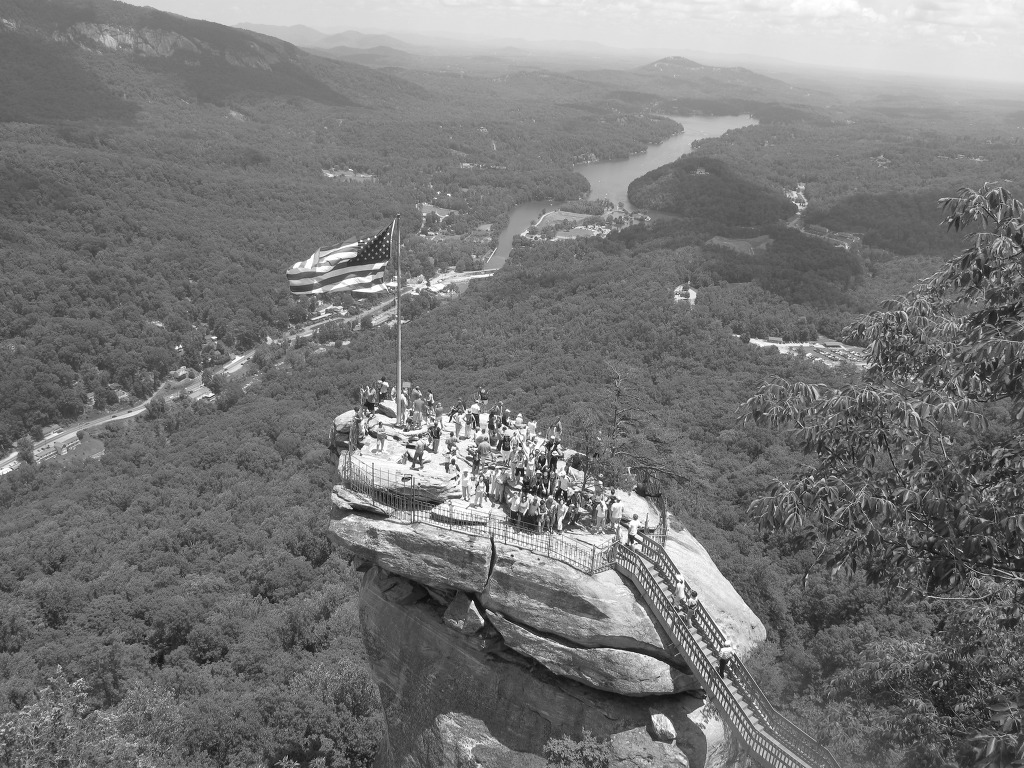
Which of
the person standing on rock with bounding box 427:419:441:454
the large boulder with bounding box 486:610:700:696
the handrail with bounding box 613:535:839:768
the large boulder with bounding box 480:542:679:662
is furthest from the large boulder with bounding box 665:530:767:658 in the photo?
the person standing on rock with bounding box 427:419:441:454

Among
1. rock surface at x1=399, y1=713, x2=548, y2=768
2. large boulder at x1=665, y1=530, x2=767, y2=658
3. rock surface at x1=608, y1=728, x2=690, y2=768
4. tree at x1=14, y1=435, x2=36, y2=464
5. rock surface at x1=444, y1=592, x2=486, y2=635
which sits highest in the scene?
large boulder at x1=665, y1=530, x2=767, y2=658

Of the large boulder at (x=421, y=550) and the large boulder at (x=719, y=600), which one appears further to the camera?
the large boulder at (x=421, y=550)

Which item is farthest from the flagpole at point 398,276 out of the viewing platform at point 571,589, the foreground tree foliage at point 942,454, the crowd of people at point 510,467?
the foreground tree foliage at point 942,454

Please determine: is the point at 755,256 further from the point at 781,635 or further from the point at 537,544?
the point at 537,544

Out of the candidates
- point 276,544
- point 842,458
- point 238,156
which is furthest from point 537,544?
point 238,156

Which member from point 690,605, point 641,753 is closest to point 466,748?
point 641,753

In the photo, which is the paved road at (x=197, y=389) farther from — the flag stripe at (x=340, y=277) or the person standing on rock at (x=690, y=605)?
the person standing on rock at (x=690, y=605)

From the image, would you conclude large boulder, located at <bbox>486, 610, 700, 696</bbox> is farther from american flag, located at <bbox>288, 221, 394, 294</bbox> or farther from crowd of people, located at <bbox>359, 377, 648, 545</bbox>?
american flag, located at <bbox>288, 221, 394, 294</bbox>
